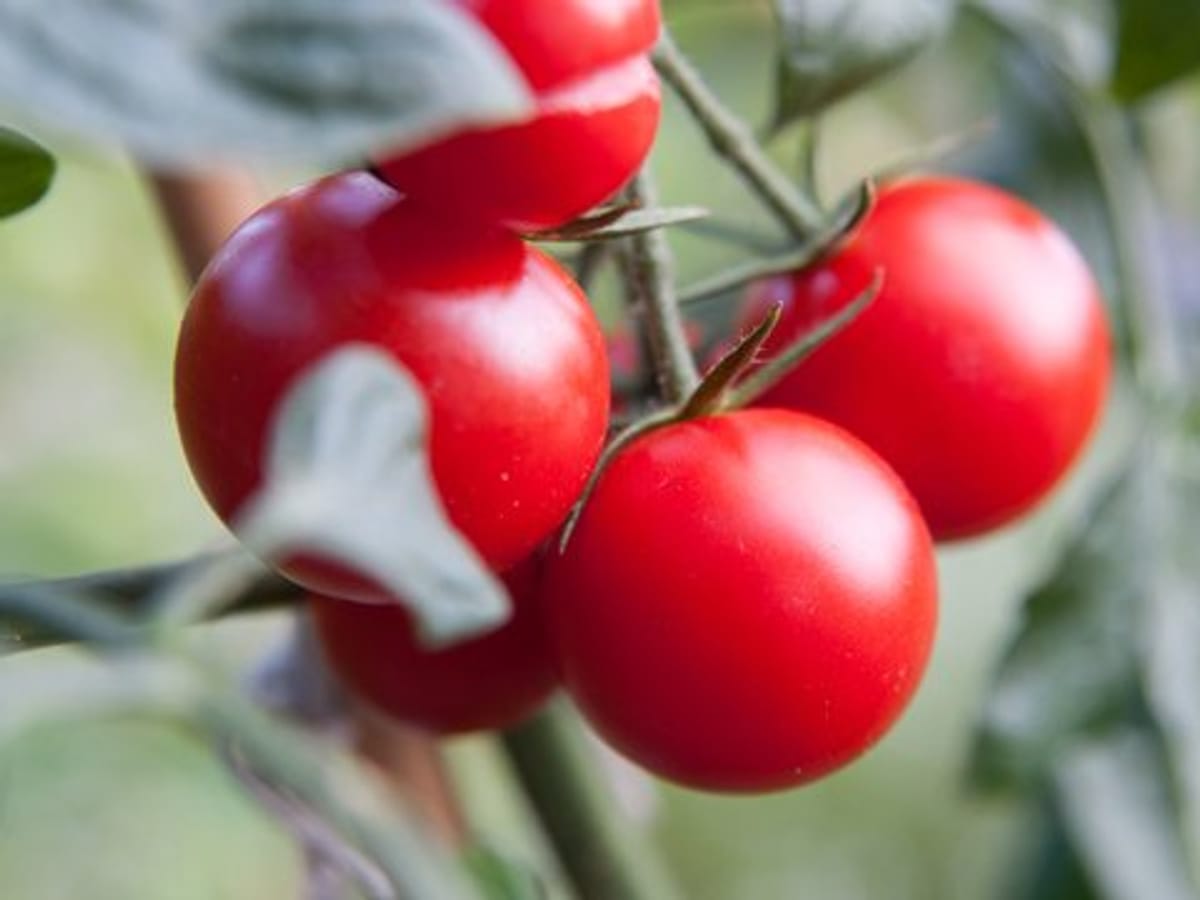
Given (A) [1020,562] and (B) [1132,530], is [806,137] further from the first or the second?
(A) [1020,562]

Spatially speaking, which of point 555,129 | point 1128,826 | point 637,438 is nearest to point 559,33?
point 555,129

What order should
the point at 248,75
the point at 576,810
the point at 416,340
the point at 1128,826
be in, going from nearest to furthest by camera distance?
the point at 248,75, the point at 416,340, the point at 576,810, the point at 1128,826

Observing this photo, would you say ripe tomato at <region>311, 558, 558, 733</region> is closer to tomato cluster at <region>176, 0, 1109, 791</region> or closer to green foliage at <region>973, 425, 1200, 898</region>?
tomato cluster at <region>176, 0, 1109, 791</region>

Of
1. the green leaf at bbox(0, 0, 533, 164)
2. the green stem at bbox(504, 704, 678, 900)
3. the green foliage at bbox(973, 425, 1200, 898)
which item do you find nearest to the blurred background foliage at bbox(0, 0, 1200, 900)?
the green foliage at bbox(973, 425, 1200, 898)

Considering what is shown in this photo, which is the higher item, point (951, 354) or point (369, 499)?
point (369, 499)

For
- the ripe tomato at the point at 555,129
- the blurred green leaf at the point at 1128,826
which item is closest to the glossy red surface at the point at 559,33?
the ripe tomato at the point at 555,129

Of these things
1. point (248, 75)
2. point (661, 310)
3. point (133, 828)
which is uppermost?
point (248, 75)

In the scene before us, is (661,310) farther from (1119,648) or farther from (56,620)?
(1119,648)
